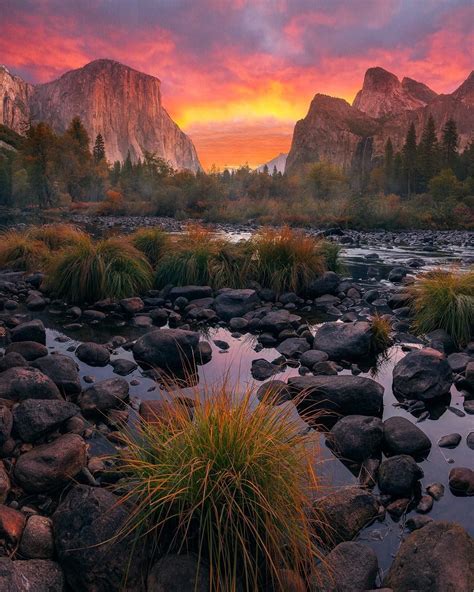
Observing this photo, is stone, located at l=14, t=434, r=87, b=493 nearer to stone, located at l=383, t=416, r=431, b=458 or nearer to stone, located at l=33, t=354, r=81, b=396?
stone, located at l=33, t=354, r=81, b=396

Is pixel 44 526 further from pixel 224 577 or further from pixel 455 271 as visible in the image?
pixel 455 271

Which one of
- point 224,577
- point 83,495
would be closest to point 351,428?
point 224,577

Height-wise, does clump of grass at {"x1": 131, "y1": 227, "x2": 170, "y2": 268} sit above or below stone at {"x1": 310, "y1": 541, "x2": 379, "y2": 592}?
above

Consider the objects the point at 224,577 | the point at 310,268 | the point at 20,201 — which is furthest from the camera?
the point at 20,201

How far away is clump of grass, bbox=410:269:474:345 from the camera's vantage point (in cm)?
729

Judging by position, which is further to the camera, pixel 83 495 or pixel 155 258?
pixel 155 258

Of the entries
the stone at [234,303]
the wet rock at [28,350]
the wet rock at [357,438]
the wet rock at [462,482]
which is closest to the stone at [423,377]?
the wet rock at [357,438]

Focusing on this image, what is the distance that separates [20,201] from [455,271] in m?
67.3

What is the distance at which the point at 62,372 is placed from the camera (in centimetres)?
513

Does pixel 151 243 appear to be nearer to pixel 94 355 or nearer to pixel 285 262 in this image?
pixel 285 262

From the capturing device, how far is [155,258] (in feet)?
39.5

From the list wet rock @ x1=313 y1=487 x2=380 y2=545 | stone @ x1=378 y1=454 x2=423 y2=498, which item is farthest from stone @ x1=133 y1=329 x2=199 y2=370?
wet rock @ x1=313 y1=487 x2=380 y2=545

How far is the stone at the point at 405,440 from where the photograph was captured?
4.06m

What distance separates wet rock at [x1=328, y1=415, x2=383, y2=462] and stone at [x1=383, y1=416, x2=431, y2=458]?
0.08 meters
